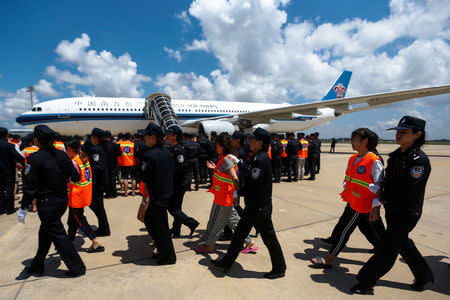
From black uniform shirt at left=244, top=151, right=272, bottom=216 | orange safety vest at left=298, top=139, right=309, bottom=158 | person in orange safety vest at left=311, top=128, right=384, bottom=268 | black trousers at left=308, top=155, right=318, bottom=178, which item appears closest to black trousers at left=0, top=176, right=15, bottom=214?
black uniform shirt at left=244, top=151, right=272, bottom=216

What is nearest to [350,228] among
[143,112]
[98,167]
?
[98,167]

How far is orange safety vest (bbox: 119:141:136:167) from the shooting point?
703 cm

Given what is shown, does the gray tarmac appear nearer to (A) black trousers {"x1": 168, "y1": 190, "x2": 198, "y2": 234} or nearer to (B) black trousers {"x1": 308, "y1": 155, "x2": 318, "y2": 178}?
(A) black trousers {"x1": 168, "y1": 190, "x2": 198, "y2": 234}

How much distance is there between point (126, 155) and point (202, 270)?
16.4 feet

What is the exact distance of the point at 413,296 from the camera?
8.43ft

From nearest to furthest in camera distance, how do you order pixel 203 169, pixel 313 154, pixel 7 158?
pixel 7 158 → pixel 203 169 → pixel 313 154

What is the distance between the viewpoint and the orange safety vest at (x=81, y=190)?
3373mm

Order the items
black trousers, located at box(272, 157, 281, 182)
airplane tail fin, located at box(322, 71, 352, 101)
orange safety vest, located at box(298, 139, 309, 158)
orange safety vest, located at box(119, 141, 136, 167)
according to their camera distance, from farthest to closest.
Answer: airplane tail fin, located at box(322, 71, 352, 101), orange safety vest, located at box(298, 139, 309, 158), black trousers, located at box(272, 157, 281, 182), orange safety vest, located at box(119, 141, 136, 167)

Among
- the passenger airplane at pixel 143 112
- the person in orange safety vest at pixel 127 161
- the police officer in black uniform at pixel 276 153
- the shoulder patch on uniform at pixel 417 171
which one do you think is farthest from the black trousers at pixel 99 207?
the passenger airplane at pixel 143 112

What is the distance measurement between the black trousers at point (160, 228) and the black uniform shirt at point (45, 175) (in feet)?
3.35

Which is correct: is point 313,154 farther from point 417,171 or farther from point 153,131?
point 153,131

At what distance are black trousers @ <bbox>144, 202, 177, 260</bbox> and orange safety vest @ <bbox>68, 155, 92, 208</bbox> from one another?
3.42ft

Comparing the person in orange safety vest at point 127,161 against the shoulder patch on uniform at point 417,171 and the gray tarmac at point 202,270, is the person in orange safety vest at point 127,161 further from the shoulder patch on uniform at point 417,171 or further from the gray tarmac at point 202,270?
the shoulder patch on uniform at point 417,171

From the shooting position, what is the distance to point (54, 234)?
2756mm
